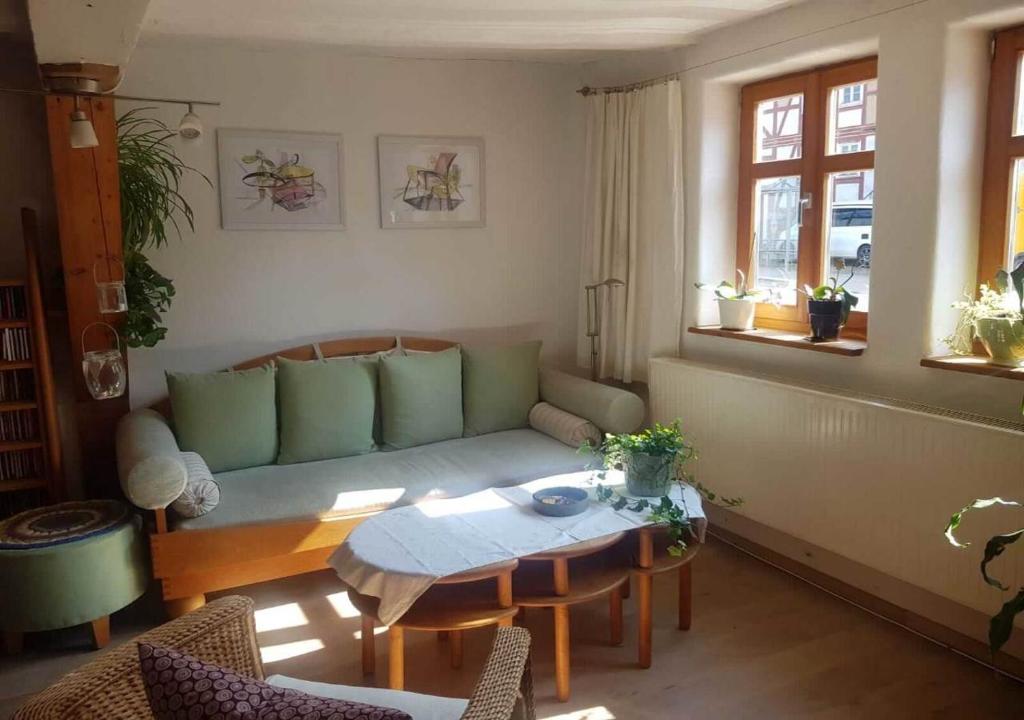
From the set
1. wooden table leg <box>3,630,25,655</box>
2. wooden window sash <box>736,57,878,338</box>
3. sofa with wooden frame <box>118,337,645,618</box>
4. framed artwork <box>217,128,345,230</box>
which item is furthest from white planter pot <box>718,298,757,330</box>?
wooden table leg <box>3,630,25,655</box>

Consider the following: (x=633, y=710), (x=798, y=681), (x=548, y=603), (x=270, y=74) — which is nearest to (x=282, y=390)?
(x=270, y=74)

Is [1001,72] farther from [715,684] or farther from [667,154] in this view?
[715,684]

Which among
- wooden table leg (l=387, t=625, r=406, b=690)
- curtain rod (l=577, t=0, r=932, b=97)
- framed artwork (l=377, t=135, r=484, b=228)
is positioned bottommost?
wooden table leg (l=387, t=625, r=406, b=690)

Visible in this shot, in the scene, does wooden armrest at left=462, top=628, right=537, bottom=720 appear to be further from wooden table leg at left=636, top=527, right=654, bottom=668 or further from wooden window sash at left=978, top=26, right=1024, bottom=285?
wooden window sash at left=978, top=26, right=1024, bottom=285

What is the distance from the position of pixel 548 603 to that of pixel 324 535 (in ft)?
3.87

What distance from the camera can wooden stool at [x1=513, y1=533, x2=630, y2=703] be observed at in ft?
8.89

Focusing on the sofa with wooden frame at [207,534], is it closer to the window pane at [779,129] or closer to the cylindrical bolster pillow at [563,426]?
the cylindrical bolster pillow at [563,426]

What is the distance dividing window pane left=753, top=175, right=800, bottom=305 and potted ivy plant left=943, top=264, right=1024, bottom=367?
3.09ft

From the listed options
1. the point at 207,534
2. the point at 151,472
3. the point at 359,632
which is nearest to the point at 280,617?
the point at 359,632

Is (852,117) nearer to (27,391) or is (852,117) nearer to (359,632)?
(359,632)

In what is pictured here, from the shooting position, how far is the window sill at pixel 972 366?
280 cm

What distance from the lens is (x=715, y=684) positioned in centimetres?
285

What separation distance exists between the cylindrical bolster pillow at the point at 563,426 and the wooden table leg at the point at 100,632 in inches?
85.1

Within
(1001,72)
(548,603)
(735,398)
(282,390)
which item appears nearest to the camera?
(548,603)
